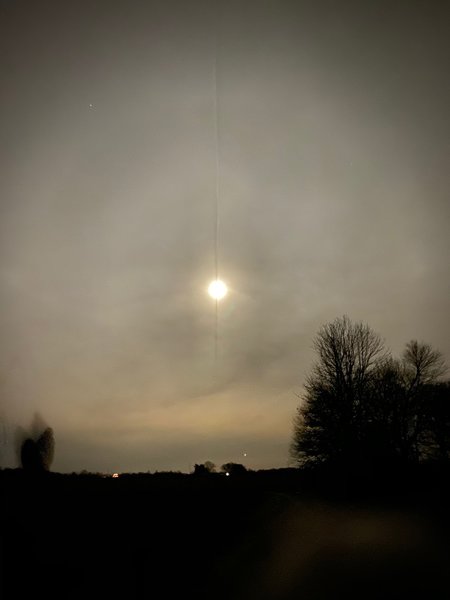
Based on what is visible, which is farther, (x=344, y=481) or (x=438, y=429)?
(x=438, y=429)

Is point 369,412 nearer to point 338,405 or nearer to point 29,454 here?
point 338,405

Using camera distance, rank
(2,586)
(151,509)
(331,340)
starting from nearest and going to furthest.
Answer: (2,586) → (151,509) → (331,340)

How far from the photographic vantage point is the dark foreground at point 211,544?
10.7 metres

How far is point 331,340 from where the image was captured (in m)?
34.6

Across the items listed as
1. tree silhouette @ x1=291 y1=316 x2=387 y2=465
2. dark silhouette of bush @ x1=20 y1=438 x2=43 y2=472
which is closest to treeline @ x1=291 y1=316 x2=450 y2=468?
tree silhouette @ x1=291 y1=316 x2=387 y2=465

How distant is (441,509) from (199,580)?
12.4 meters

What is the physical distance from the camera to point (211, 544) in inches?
579

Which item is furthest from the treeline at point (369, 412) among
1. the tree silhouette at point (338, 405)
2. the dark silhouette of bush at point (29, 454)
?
the dark silhouette of bush at point (29, 454)

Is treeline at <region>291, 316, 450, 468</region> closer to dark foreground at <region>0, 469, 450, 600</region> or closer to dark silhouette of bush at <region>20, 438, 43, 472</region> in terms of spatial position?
dark foreground at <region>0, 469, 450, 600</region>

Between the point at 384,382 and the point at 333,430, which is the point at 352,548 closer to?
the point at 333,430

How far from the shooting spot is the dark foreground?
10688 millimetres

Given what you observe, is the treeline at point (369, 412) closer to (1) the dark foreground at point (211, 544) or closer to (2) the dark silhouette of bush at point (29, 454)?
(1) the dark foreground at point (211, 544)

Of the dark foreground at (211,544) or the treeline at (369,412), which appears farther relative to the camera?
the treeline at (369,412)

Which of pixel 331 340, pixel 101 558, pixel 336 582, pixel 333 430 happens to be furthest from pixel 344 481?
pixel 101 558
